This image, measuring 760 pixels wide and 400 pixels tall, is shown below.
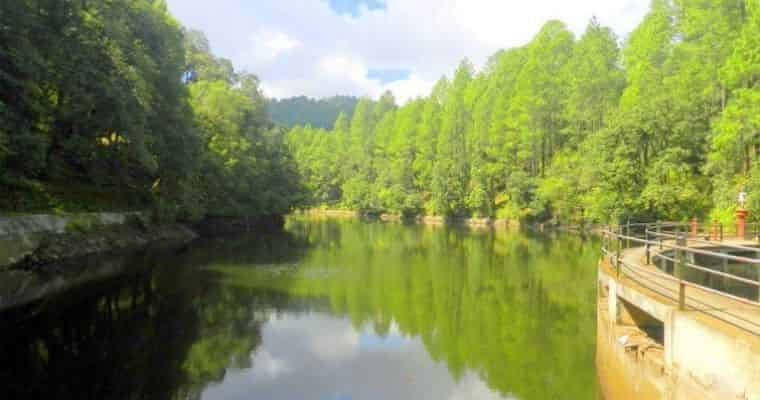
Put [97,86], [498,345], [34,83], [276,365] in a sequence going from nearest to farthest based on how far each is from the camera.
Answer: [276,365], [498,345], [34,83], [97,86]

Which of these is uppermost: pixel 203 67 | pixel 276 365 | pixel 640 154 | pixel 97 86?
pixel 203 67

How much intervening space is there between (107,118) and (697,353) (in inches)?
1049

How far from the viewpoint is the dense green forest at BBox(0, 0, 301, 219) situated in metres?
18.6

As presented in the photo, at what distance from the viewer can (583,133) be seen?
157 feet

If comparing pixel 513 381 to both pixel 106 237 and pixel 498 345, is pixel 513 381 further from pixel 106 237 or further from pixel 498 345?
pixel 106 237

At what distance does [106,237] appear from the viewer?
26.7 m

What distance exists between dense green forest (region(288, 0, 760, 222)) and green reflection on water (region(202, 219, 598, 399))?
6.59 m

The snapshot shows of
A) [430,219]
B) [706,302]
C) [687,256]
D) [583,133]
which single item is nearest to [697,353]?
[706,302]

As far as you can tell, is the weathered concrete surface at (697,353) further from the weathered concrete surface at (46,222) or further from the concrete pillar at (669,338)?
the weathered concrete surface at (46,222)

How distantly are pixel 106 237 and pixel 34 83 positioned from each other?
10.5m

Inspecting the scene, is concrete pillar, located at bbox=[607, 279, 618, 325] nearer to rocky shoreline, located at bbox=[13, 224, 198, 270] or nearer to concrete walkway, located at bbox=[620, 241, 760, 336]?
concrete walkway, located at bbox=[620, 241, 760, 336]

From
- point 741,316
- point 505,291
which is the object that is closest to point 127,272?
point 505,291

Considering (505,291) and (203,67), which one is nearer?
(505,291)

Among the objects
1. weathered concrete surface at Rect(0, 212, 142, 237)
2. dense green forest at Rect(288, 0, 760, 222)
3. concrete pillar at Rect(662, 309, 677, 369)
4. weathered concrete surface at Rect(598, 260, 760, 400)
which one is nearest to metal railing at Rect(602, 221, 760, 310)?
weathered concrete surface at Rect(598, 260, 760, 400)
